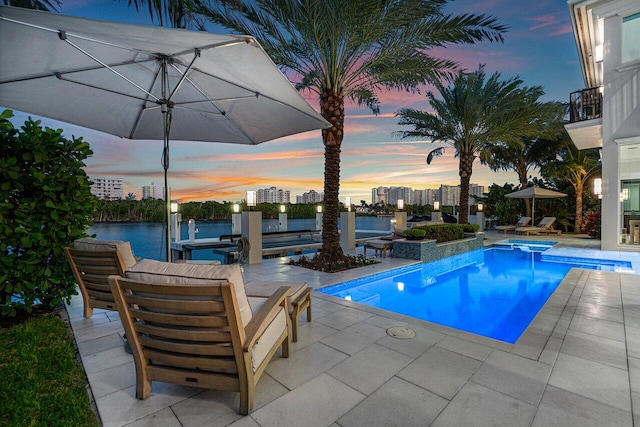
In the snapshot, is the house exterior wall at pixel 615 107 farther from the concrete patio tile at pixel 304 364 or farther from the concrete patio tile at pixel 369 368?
the concrete patio tile at pixel 304 364

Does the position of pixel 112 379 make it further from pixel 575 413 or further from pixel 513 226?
pixel 513 226

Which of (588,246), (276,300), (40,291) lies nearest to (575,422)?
(276,300)

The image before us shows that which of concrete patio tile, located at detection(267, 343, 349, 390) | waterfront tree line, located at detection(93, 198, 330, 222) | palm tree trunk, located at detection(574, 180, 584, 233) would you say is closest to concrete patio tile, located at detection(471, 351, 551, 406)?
concrete patio tile, located at detection(267, 343, 349, 390)

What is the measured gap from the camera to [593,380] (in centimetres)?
250

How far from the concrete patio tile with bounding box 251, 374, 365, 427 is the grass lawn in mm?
1147

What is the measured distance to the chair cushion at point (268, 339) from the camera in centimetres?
213

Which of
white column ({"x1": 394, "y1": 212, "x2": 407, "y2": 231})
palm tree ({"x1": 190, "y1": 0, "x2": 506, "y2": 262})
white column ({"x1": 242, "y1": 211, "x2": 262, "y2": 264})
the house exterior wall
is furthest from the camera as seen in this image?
white column ({"x1": 394, "y1": 212, "x2": 407, "y2": 231})

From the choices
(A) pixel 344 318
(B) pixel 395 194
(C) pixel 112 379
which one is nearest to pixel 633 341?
(A) pixel 344 318

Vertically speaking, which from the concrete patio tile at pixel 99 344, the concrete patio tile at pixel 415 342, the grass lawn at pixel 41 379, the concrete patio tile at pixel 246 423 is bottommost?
the concrete patio tile at pixel 415 342

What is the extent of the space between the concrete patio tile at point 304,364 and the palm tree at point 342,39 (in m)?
4.38

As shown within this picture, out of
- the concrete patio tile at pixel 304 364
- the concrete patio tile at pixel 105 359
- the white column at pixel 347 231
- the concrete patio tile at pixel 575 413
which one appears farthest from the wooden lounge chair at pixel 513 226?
the concrete patio tile at pixel 105 359

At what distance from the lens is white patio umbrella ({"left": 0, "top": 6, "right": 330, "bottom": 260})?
268 centimetres

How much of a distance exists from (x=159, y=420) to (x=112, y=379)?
81 centimetres

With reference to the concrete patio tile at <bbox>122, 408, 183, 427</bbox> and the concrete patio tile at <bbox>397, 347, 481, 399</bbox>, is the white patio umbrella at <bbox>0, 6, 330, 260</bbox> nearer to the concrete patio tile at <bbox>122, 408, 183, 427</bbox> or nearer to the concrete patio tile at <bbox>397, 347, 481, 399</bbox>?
the concrete patio tile at <bbox>122, 408, 183, 427</bbox>
